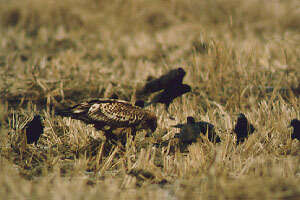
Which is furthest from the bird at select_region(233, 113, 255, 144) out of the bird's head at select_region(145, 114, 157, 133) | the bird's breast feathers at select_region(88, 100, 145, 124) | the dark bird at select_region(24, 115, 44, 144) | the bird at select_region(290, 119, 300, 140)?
the dark bird at select_region(24, 115, 44, 144)

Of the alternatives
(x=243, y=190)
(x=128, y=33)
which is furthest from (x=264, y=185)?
(x=128, y=33)

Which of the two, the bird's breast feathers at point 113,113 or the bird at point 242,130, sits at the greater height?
the bird's breast feathers at point 113,113

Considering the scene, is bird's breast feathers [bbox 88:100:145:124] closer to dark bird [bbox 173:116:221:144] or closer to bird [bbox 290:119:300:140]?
dark bird [bbox 173:116:221:144]

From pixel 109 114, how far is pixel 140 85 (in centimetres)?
214

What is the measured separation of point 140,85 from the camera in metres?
6.15

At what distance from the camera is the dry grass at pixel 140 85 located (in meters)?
3.26

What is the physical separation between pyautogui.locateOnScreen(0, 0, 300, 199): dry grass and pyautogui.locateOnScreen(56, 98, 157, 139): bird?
21 centimetres

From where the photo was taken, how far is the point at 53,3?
10359 millimetres

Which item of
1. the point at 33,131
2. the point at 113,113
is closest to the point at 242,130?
the point at 113,113

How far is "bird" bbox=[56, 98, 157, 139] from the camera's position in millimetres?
4055

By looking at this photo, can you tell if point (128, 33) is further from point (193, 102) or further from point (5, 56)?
point (193, 102)

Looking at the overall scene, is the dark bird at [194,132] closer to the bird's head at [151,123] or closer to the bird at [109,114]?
the bird's head at [151,123]

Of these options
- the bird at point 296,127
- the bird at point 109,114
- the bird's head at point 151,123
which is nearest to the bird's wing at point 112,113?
the bird at point 109,114

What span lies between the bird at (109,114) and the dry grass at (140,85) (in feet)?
0.69
